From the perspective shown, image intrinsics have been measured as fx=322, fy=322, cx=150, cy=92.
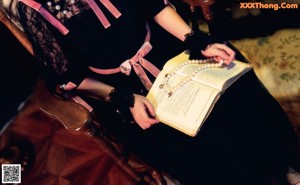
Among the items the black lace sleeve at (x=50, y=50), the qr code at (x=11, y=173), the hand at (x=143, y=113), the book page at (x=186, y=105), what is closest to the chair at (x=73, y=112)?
the black lace sleeve at (x=50, y=50)

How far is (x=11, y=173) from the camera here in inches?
87.4

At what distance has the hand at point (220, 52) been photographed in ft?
4.33

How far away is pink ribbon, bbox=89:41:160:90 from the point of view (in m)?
1.50

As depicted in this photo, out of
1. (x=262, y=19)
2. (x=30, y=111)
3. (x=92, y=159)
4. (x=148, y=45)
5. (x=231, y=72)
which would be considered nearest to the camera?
(x=231, y=72)

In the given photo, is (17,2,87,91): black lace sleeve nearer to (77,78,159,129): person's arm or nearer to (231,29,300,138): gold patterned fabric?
(77,78,159,129): person's arm

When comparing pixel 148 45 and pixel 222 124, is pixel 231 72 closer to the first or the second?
pixel 222 124

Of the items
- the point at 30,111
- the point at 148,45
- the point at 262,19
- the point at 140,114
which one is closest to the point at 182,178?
the point at 140,114

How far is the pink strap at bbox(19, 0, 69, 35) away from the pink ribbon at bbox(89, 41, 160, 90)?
233 millimetres

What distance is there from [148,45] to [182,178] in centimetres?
63

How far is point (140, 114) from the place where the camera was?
1344 millimetres

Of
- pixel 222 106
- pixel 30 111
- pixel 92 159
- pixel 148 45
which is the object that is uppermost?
pixel 148 45
